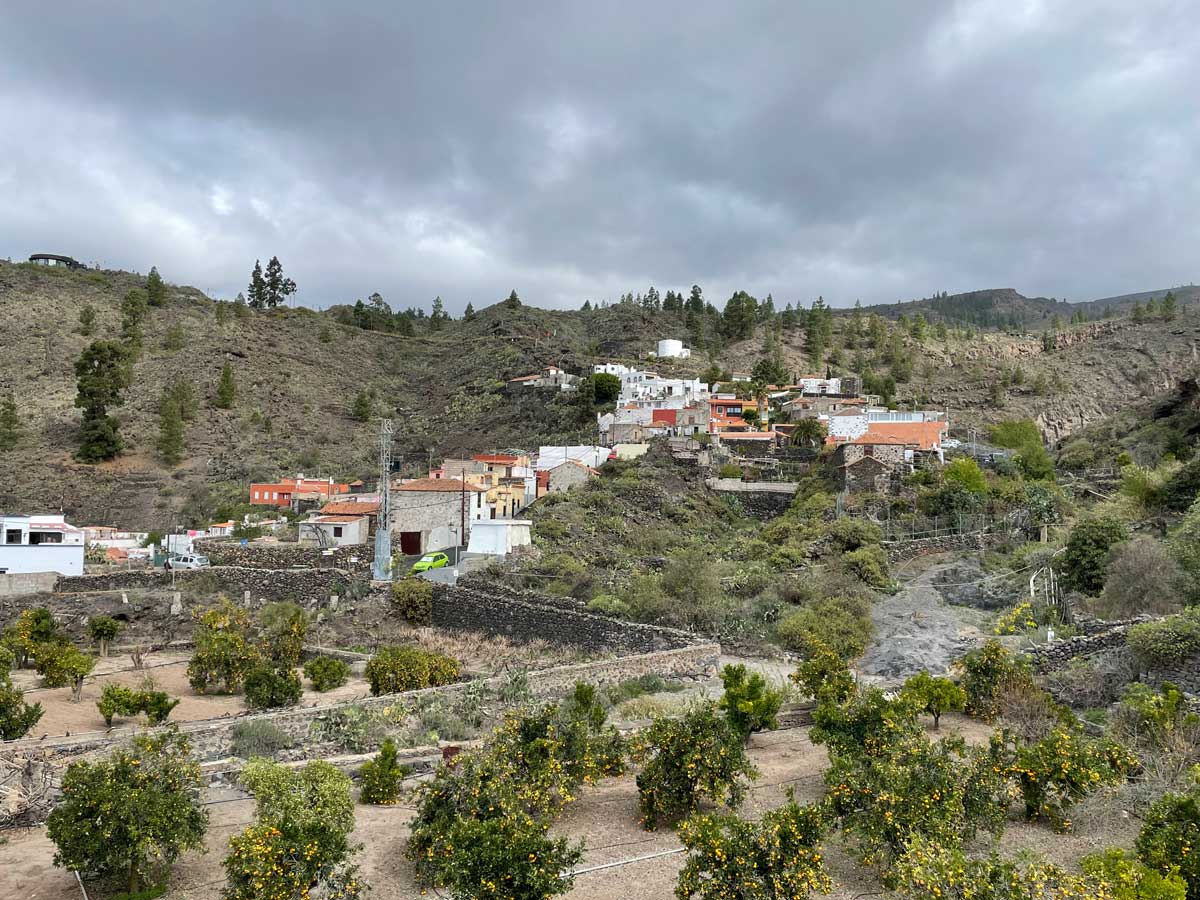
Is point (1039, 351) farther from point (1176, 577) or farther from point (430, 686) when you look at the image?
point (430, 686)

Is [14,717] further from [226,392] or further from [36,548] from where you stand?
[226,392]

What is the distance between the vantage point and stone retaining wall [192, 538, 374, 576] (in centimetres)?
2741

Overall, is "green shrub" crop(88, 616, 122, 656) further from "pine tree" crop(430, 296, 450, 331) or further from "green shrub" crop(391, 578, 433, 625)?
"pine tree" crop(430, 296, 450, 331)

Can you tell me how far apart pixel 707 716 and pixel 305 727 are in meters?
6.89

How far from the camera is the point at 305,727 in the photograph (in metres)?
12.3

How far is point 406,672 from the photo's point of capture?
49.7 feet

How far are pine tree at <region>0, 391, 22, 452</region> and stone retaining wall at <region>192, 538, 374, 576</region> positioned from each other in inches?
1321

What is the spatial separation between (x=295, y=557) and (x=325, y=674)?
1221 centimetres

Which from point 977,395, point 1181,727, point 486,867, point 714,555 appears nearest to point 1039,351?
point 977,395

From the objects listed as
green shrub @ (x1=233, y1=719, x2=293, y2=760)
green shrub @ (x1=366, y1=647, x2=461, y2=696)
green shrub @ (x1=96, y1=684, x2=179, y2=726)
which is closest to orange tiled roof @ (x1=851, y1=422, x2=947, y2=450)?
green shrub @ (x1=366, y1=647, x2=461, y2=696)

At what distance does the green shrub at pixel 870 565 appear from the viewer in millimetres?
22641

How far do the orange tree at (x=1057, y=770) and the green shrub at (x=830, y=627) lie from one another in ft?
23.6

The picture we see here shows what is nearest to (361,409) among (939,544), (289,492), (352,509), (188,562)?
(289,492)

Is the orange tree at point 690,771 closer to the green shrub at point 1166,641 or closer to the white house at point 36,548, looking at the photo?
the green shrub at point 1166,641
